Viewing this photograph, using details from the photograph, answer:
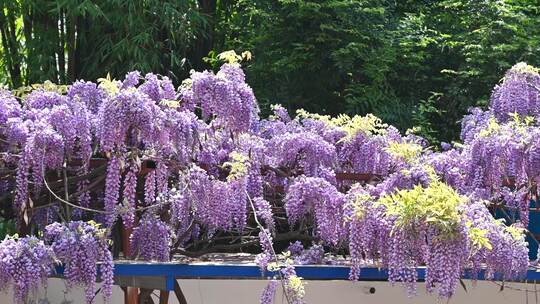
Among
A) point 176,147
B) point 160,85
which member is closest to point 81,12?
point 160,85

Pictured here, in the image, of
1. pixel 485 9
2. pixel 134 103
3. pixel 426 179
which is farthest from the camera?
pixel 485 9

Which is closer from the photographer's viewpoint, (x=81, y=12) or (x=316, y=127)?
(x=316, y=127)

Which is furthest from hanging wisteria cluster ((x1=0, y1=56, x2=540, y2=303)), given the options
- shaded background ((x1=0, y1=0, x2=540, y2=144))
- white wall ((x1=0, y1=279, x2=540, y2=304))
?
shaded background ((x1=0, y1=0, x2=540, y2=144))

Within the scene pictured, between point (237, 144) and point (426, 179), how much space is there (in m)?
1.17

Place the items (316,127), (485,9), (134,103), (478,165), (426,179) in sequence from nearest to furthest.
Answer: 1. (134,103)
2. (426,179)
3. (478,165)
4. (316,127)
5. (485,9)

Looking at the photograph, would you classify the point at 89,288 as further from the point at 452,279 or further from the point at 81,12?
the point at 81,12

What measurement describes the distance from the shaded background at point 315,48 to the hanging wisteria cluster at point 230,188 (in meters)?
2.24

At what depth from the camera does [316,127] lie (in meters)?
6.80

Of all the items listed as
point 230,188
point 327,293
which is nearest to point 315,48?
point 327,293

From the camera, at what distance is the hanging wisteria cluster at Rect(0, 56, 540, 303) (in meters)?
5.19

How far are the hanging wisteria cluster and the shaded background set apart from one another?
224 centimetres

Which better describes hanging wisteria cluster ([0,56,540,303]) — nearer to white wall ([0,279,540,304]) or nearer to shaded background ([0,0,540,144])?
white wall ([0,279,540,304])

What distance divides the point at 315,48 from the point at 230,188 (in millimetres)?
3410

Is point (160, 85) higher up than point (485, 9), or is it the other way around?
point (485, 9)
